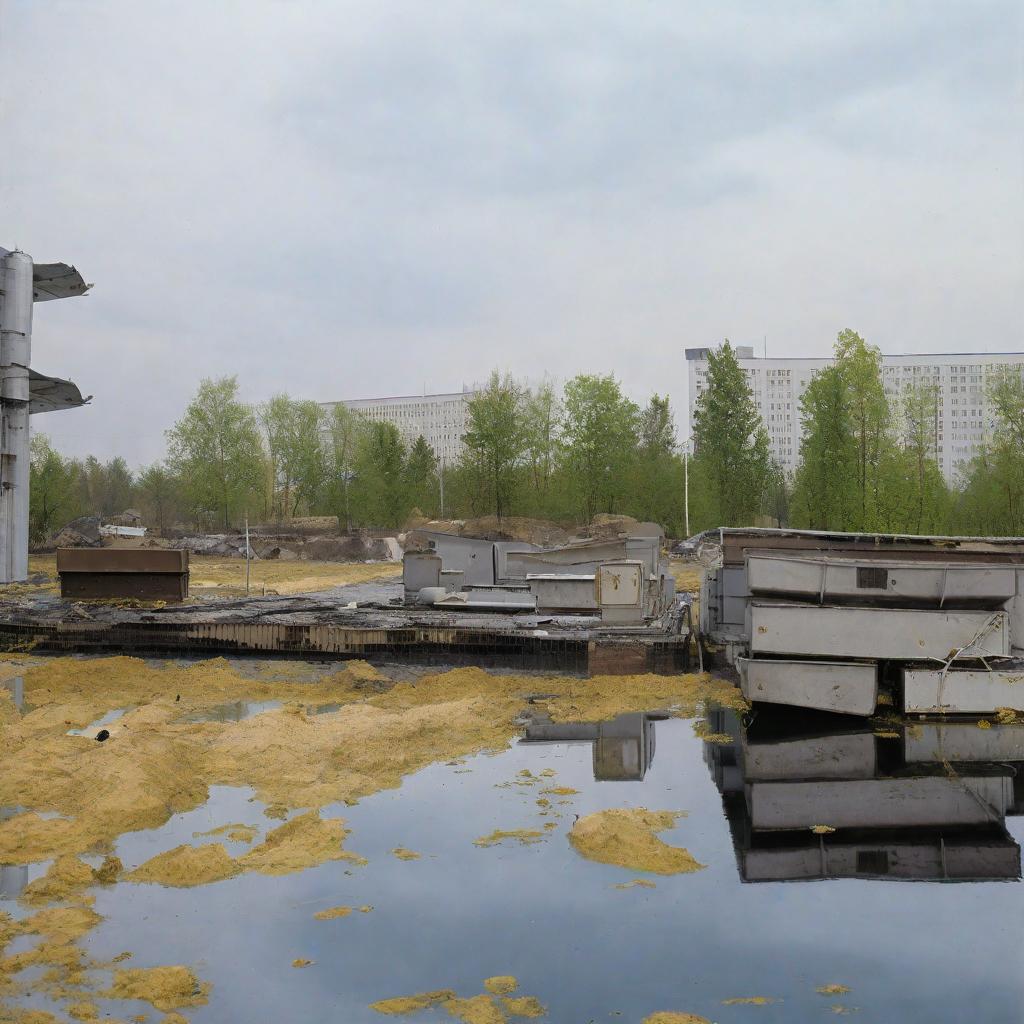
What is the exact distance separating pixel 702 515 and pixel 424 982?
147 ft

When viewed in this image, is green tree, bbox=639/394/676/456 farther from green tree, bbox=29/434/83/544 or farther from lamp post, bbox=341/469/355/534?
green tree, bbox=29/434/83/544

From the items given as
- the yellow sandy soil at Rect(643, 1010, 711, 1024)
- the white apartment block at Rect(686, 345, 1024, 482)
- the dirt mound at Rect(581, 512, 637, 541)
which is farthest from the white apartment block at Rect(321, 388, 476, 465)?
the yellow sandy soil at Rect(643, 1010, 711, 1024)

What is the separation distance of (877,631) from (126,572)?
15.9 metres

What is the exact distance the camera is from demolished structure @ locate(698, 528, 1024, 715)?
1127 centimetres

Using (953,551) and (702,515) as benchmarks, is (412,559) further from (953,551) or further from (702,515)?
(702,515)

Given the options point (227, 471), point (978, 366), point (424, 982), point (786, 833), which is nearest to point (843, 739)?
point (786, 833)

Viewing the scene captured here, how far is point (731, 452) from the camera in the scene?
48.8 meters

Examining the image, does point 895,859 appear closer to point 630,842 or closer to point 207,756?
point 630,842

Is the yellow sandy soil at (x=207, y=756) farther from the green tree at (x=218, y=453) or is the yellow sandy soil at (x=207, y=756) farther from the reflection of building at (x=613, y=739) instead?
the green tree at (x=218, y=453)

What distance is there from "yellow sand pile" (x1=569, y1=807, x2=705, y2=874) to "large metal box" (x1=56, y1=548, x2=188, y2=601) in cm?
1547

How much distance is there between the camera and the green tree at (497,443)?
172ft

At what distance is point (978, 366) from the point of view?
108m

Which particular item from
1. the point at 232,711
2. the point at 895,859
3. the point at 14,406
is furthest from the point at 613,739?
the point at 14,406

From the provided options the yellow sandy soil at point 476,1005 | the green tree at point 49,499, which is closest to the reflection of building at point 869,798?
the yellow sandy soil at point 476,1005
